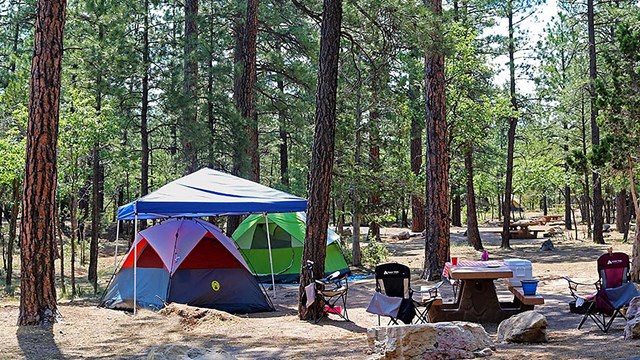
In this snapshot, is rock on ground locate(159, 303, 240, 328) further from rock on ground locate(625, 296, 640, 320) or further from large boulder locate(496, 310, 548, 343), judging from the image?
rock on ground locate(625, 296, 640, 320)

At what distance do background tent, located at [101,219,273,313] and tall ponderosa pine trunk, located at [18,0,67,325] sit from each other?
79.4 inches

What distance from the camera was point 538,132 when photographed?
94.6 feet

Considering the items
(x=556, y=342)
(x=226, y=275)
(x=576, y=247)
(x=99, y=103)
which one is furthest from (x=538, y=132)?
(x=556, y=342)

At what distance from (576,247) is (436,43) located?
1335 cm

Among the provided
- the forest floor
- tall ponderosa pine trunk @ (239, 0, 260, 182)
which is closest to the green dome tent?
tall ponderosa pine trunk @ (239, 0, 260, 182)

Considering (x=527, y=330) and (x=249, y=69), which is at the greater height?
(x=249, y=69)

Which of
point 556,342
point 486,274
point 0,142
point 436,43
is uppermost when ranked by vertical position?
point 436,43

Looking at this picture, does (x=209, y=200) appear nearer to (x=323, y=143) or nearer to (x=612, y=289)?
(x=323, y=143)

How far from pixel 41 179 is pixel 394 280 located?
4.49 metres

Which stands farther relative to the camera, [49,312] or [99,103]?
[99,103]

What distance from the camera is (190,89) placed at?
1549cm

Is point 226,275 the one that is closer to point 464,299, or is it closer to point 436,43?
point 464,299

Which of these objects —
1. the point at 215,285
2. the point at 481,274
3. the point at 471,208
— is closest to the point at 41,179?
the point at 215,285

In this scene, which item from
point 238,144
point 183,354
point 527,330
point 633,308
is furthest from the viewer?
point 238,144
